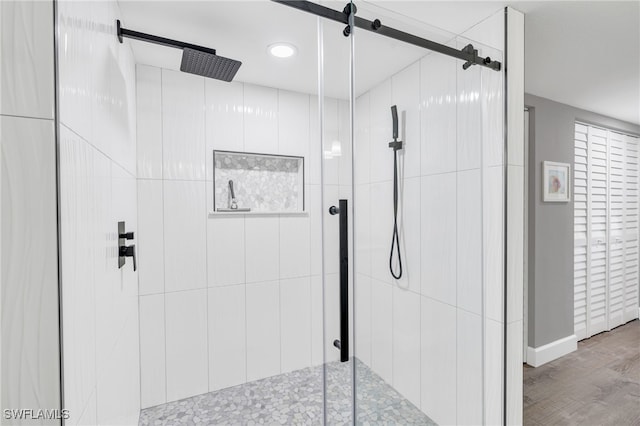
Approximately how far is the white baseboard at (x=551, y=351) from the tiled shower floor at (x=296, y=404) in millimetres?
1740

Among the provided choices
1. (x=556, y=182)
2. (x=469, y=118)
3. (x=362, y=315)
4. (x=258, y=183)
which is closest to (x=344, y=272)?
(x=362, y=315)

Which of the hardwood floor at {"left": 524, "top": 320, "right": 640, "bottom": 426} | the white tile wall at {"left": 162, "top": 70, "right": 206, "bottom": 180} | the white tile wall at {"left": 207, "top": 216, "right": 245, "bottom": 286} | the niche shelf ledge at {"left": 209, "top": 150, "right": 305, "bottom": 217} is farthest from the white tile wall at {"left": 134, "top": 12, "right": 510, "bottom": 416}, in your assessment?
the hardwood floor at {"left": 524, "top": 320, "right": 640, "bottom": 426}

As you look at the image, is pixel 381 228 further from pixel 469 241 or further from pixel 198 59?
pixel 198 59

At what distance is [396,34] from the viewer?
1244 mm

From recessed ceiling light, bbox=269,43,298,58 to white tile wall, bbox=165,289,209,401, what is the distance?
5.11 feet

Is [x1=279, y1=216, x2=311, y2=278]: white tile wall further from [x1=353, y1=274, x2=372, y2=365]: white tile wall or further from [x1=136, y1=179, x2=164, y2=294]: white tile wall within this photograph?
[x1=353, y1=274, x2=372, y2=365]: white tile wall

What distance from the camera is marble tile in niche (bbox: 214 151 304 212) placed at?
206cm

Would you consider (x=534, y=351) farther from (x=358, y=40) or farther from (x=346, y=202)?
(x=358, y=40)

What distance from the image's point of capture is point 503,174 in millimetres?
1366

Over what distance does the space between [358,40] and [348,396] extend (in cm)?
145

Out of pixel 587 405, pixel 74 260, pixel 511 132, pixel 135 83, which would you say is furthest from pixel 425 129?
pixel 587 405

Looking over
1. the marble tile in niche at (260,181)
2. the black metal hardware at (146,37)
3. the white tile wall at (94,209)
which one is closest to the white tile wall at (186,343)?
the white tile wall at (94,209)

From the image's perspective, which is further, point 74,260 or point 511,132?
point 511,132

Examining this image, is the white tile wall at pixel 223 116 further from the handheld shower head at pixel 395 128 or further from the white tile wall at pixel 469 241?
the white tile wall at pixel 469 241
